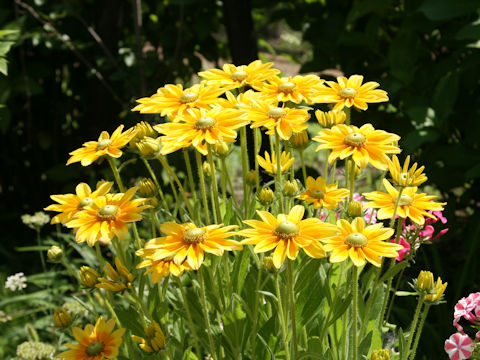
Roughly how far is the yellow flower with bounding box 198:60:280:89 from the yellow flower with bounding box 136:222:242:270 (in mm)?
330

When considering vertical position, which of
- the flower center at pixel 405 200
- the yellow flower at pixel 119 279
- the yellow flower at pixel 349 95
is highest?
the yellow flower at pixel 349 95

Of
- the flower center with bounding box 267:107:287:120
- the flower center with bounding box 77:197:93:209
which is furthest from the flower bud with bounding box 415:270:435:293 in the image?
the flower center with bounding box 77:197:93:209

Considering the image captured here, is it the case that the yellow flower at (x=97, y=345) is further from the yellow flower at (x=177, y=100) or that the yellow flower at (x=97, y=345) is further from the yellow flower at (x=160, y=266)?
the yellow flower at (x=177, y=100)

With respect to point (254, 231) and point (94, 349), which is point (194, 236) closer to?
point (254, 231)

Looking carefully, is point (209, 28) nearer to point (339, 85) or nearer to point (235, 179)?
point (235, 179)

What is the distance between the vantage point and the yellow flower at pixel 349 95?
101 cm

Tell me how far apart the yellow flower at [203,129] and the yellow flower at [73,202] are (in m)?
0.14

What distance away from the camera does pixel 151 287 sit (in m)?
1.19

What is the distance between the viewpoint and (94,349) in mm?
955

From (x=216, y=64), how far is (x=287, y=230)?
71.0 inches

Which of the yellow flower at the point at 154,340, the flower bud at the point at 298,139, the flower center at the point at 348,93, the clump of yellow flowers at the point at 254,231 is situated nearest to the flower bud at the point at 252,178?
the clump of yellow flowers at the point at 254,231

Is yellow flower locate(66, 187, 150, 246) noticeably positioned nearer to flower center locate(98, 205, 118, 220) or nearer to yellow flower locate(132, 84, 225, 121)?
flower center locate(98, 205, 118, 220)

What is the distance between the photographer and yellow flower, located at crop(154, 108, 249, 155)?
0.89 m

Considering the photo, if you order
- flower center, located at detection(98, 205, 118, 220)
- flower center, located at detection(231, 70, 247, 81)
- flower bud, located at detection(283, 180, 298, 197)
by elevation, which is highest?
flower center, located at detection(231, 70, 247, 81)
